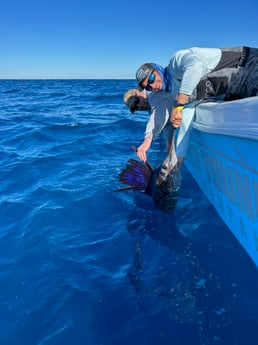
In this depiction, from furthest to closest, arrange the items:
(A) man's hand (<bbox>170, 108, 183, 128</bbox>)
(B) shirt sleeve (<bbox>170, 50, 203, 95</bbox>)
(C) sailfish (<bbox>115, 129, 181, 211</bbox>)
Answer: (C) sailfish (<bbox>115, 129, 181, 211</bbox>)
(A) man's hand (<bbox>170, 108, 183, 128</bbox>)
(B) shirt sleeve (<bbox>170, 50, 203, 95</bbox>)

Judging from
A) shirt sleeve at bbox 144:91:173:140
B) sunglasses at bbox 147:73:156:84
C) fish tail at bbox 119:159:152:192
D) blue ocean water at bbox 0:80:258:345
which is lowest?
blue ocean water at bbox 0:80:258:345

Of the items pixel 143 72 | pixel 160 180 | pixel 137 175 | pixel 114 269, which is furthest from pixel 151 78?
pixel 114 269

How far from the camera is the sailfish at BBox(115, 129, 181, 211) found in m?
3.42

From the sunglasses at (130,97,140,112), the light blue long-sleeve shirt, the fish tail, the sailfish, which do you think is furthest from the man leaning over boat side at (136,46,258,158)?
the sunglasses at (130,97,140,112)

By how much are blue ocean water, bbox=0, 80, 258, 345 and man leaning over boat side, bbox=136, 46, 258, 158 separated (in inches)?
41.1

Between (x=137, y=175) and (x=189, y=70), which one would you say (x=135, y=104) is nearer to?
(x=137, y=175)

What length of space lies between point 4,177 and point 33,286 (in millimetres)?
3101

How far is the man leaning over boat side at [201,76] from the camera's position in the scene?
2936 mm

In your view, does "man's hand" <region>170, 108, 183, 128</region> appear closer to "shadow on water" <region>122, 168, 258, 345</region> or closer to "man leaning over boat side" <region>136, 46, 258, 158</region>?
"man leaning over boat side" <region>136, 46, 258, 158</region>

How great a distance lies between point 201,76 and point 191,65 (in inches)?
9.2

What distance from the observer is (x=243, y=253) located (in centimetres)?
304

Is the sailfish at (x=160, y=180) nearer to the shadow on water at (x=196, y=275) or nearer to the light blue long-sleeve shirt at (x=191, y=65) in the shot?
the shadow on water at (x=196, y=275)

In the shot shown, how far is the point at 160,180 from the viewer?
11.5 feet

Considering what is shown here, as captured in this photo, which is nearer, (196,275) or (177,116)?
(196,275)
